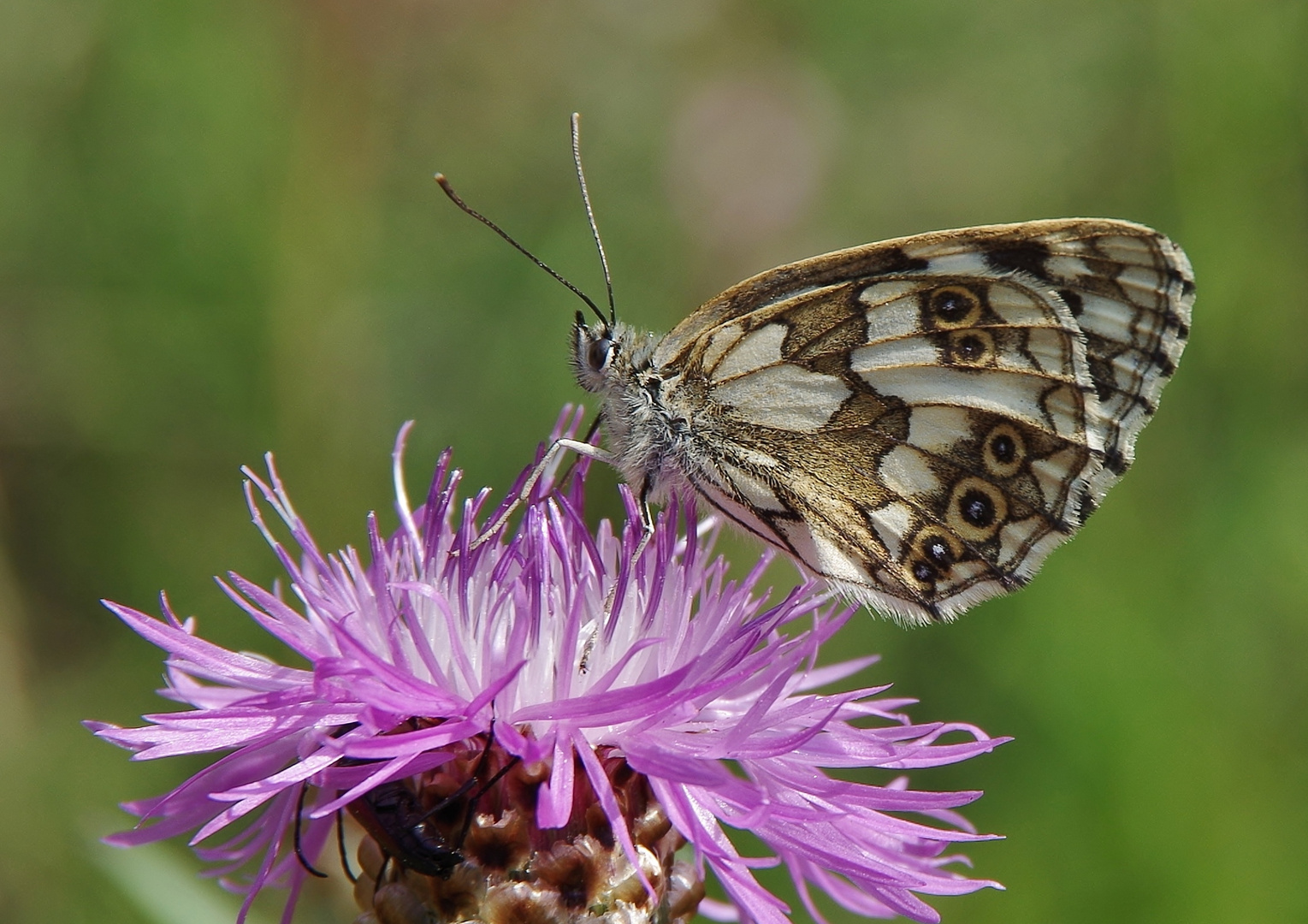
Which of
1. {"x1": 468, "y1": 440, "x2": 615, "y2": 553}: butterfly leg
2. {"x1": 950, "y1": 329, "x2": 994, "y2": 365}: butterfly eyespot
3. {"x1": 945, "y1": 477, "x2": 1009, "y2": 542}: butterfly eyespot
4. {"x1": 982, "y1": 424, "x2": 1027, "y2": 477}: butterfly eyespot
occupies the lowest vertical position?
{"x1": 945, "y1": 477, "x2": 1009, "y2": 542}: butterfly eyespot

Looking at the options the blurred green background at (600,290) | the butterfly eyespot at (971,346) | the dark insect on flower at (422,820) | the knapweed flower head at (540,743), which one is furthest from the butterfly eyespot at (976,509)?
the blurred green background at (600,290)

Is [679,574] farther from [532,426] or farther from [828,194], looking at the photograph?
[828,194]

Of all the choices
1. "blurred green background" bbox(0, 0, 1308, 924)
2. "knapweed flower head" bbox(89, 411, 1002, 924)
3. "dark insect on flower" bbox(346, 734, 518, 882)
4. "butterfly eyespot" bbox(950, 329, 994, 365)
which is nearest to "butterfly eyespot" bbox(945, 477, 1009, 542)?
"butterfly eyespot" bbox(950, 329, 994, 365)

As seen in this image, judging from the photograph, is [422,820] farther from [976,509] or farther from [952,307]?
[952,307]

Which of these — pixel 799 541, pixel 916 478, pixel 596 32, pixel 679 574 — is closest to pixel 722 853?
pixel 679 574

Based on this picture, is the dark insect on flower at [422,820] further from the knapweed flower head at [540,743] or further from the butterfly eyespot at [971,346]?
the butterfly eyespot at [971,346]

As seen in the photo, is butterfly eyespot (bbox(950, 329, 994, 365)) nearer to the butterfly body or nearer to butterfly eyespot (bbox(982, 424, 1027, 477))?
the butterfly body

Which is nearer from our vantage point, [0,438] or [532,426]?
[0,438]

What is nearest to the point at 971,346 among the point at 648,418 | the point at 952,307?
the point at 952,307
